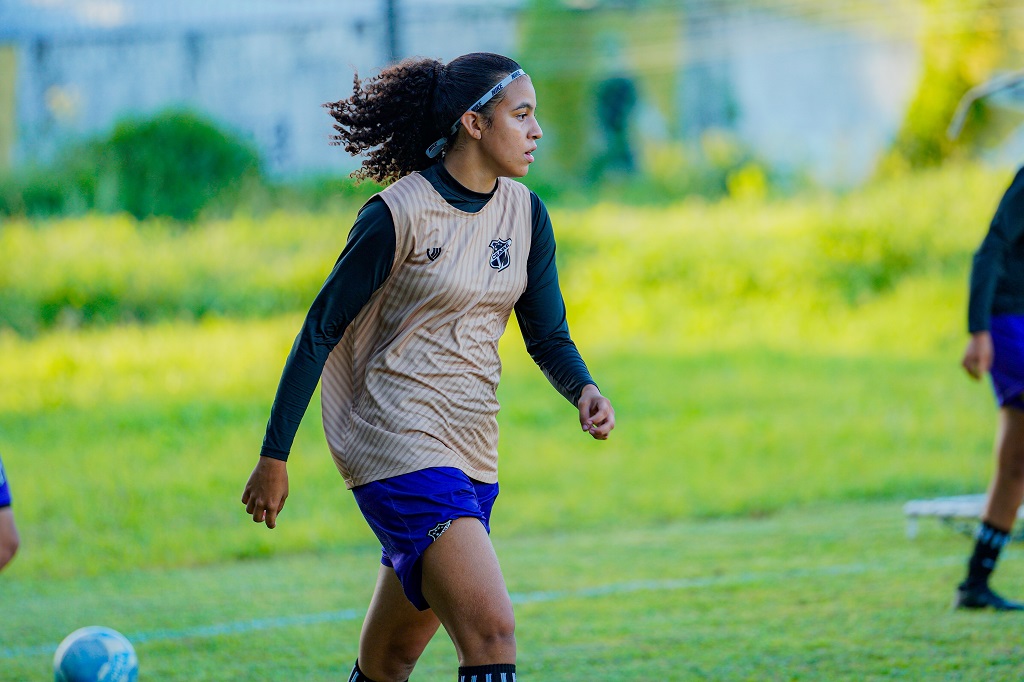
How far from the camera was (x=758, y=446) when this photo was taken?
11742 millimetres

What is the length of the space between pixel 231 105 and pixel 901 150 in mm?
10263

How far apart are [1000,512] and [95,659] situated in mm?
3725

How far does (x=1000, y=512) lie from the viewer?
5645 mm

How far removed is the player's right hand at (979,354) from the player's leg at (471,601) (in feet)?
9.36

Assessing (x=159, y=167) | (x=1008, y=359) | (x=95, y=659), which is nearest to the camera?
(x=95, y=659)

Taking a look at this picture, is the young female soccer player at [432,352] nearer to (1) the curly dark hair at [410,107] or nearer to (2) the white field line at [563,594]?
(1) the curly dark hair at [410,107]

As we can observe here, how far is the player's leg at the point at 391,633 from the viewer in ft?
11.4

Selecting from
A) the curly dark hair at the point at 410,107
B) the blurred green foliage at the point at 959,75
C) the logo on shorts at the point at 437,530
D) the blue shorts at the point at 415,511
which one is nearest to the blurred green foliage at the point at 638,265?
the blurred green foliage at the point at 959,75

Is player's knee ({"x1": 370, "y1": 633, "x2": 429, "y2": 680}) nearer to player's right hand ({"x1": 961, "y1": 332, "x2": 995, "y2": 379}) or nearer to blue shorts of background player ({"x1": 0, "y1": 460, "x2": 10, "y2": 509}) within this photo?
blue shorts of background player ({"x1": 0, "y1": 460, "x2": 10, "y2": 509})

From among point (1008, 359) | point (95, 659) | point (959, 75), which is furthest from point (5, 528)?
point (959, 75)

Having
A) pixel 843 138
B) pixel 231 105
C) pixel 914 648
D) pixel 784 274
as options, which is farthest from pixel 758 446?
pixel 843 138

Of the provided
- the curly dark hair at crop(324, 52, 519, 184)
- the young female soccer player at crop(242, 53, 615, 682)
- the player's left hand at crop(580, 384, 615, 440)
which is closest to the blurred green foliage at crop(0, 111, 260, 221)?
the curly dark hair at crop(324, 52, 519, 184)

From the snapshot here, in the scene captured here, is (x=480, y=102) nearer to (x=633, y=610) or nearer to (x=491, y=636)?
(x=491, y=636)

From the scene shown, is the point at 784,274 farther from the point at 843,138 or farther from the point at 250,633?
the point at 250,633
